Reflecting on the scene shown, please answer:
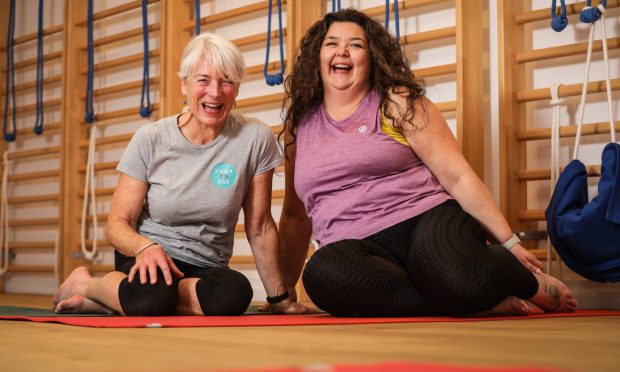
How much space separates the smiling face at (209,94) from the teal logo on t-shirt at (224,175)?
4.5 inches

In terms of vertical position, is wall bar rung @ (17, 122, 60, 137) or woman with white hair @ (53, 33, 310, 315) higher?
wall bar rung @ (17, 122, 60, 137)

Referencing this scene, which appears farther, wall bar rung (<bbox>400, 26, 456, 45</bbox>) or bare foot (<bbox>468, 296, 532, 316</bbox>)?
wall bar rung (<bbox>400, 26, 456, 45</bbox>)

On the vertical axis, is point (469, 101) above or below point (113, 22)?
below

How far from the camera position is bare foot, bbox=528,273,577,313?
6.42 feet

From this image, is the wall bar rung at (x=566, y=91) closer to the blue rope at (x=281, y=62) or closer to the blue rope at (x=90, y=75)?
the blue rope at (x=281, y=62)

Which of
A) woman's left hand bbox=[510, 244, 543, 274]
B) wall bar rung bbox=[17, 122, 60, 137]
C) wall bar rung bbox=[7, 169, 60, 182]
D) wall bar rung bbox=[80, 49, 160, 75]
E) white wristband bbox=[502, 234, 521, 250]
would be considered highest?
wall bar rung bbox=[80, 49, 160, 75]

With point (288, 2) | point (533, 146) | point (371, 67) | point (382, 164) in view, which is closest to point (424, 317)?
point (382, 164)

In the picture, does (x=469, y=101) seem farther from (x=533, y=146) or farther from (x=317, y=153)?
(x=317, y=153)

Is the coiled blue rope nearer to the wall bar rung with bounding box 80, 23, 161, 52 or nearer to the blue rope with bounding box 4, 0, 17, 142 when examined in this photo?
the wall bar rung with bounding box 80, 23, 161, 52

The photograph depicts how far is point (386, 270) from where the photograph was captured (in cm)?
186

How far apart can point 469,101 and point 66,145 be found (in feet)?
7.09

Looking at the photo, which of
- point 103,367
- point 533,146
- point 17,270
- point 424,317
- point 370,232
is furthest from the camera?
point 17,270

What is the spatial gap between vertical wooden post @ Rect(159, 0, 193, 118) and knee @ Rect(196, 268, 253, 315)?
5.21ft

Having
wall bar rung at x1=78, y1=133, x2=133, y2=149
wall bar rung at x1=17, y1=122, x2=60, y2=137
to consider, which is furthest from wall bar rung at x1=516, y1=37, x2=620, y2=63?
wall bar rung at x1=17, y1=122, x2=60, y2=137
